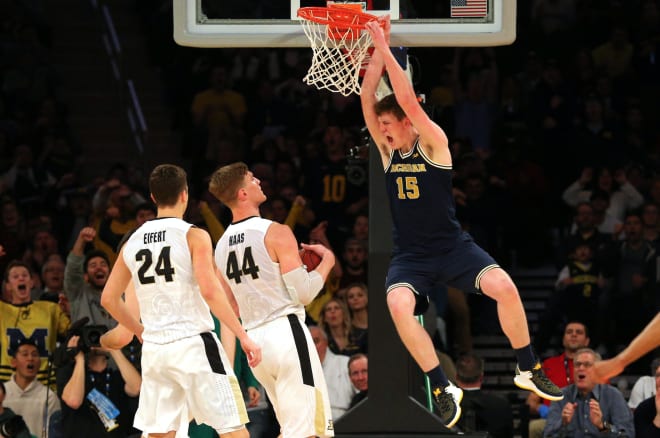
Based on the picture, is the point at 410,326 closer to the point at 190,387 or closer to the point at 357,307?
the point at 190,387

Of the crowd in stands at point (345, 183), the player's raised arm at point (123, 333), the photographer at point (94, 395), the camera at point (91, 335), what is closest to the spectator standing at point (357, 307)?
the crowd in stands at point (345, 183)

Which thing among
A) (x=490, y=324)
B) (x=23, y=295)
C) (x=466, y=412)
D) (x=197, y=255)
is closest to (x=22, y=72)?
(x=23, y=295)

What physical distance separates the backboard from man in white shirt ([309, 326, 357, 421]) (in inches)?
158

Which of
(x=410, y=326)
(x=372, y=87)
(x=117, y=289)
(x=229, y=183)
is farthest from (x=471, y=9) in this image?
(x=117, y=289)

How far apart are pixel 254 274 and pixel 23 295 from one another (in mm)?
4653

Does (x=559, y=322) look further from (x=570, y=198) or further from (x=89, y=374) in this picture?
(x=89, y=374)

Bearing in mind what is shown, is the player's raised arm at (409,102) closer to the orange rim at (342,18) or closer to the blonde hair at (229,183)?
the orange rim at (342,18)

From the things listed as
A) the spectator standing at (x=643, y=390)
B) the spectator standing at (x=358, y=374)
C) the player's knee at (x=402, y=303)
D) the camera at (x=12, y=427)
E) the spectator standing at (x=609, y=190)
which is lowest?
the camera at (x=12, y=427)

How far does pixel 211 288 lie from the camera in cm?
925

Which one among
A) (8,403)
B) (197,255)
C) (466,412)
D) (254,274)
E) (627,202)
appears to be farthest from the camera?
(627,202)

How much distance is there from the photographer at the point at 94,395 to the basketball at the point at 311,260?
2450 mm

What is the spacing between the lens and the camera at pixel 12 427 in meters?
12.6

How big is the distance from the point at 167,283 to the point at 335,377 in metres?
4.40

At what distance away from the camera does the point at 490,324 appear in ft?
52.7
